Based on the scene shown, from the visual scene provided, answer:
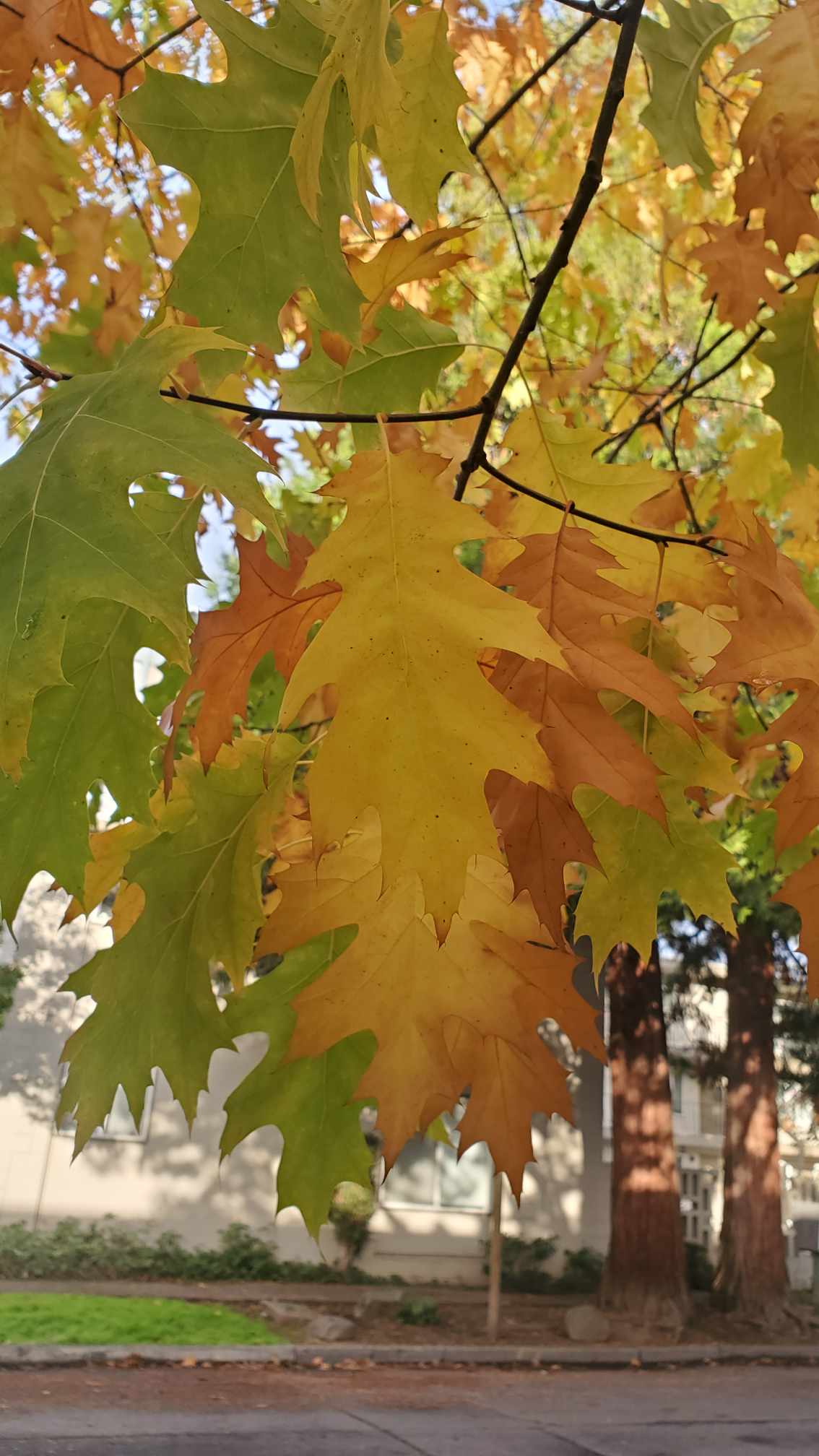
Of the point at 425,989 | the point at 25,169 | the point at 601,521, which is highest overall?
the point at 25,169

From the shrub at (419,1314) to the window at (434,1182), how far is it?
2.05 m

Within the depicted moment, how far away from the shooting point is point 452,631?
2.82 feet

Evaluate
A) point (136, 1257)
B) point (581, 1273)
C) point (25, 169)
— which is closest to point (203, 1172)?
point (136, 1257)

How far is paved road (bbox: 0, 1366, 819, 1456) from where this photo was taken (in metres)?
6.11

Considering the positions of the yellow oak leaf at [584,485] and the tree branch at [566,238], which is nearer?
the tree branch at [566,238]

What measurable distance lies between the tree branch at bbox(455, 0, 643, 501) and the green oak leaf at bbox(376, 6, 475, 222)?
0.13 meters

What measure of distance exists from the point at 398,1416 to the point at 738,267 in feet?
23.1

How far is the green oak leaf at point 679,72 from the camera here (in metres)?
1.62

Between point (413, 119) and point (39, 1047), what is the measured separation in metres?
12.5

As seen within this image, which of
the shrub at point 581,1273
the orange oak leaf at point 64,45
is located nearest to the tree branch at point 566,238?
the orange oak leaf at point 64,45

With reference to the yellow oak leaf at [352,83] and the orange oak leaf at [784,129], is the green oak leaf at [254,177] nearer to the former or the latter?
the yellow oak leaf at [352,83]

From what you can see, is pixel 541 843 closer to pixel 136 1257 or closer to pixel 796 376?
pixel 796 376

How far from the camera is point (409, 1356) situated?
9.23 meters

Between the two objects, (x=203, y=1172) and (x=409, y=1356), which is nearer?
(x=409, y=1356)
